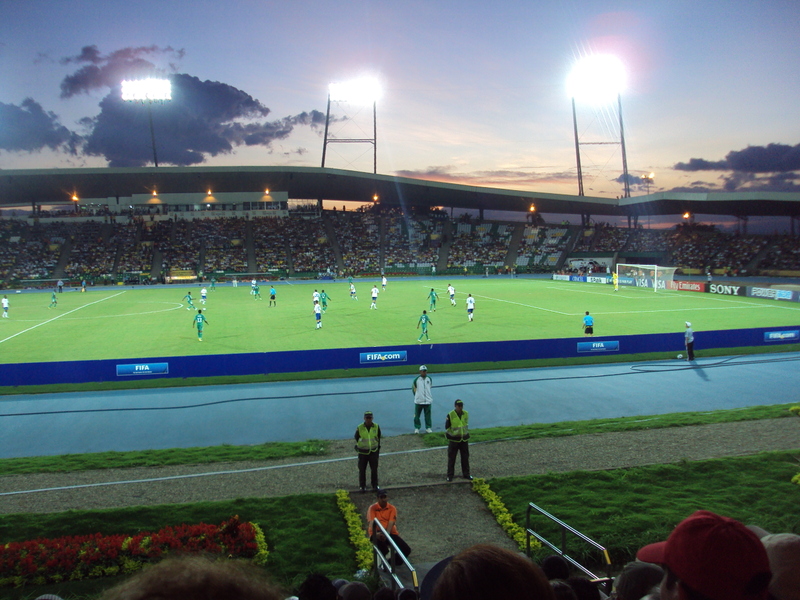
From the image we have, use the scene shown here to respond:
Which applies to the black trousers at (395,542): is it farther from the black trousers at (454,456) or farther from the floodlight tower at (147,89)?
the floodlight tower at (147,89)

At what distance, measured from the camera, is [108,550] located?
27.2ft

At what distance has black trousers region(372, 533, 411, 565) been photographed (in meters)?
7.69

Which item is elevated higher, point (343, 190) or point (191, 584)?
point (343, 190)

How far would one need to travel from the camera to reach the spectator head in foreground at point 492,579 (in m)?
1.51

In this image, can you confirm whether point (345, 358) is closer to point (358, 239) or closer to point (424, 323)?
point (424, 323)

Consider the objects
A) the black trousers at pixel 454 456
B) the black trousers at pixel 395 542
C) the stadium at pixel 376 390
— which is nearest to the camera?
the black trousers at pixel 395 542

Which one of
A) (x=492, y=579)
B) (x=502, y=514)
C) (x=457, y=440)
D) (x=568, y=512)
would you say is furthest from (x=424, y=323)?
(x=492, y=579)

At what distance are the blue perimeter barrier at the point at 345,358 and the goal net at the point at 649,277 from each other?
32.6 meters

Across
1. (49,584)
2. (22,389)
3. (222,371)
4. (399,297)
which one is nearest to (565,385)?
(222,371)

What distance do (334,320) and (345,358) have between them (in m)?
13.1

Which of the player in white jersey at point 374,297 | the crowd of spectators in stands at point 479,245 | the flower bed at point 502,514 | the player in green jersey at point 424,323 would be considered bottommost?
the flower bed at point 502,514

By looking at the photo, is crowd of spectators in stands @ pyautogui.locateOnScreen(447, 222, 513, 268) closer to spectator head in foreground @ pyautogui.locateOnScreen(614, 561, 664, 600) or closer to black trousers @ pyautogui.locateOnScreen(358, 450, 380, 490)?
black trousers @ pyautogui.locateOnScreen(358, 450, 380, 490)

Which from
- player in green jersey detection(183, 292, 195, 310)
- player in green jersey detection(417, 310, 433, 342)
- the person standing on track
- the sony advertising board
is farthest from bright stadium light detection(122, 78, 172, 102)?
the person standing on track

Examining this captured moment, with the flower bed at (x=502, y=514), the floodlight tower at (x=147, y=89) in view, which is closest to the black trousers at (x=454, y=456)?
the flower bed at (x=502, y=514)
